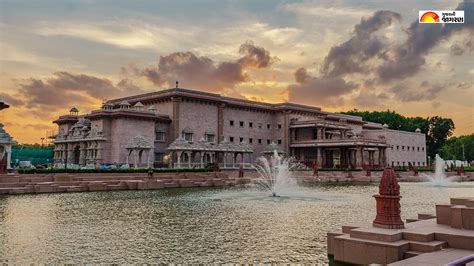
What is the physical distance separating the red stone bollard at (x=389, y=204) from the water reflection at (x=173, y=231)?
62.4 inches

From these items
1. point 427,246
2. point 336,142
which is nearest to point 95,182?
point 427,246

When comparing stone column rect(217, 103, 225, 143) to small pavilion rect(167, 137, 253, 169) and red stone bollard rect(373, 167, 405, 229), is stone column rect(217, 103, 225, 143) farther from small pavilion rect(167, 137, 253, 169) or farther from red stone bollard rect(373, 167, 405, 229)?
red stone bollard rect(373, 167, 405, 229)

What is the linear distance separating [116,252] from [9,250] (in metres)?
2.65

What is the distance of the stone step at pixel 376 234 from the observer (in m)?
8.18

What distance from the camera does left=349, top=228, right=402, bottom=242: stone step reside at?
818 cm

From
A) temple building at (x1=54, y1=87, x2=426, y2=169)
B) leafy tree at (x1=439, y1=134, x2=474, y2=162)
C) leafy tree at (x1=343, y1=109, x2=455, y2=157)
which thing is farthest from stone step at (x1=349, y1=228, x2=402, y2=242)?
leafy tree at (x1=439, y1=134, x2=474, y2=162)

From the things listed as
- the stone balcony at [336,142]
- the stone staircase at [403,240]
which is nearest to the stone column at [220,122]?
the stone balcony at [336,142]

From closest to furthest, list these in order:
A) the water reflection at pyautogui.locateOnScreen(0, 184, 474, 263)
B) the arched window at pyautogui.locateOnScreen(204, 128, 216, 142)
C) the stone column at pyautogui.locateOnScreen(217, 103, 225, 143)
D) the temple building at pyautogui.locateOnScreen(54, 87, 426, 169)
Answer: the water reflection at pyautogui.locateOnScreen(0, 184, 474, 263)
the temple building at pyautogui.locateOnScreen(54, 87, 426, 169)
the arched window at pyautogui.locateOnScreen(204, 128, 216, 142)
the stone column at pyautogui.locateOnScreen(217, 103, 225, 143)

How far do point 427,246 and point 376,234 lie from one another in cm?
95

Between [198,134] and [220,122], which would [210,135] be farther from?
[220,122]

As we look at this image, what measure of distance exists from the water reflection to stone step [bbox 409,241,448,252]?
1910 mm

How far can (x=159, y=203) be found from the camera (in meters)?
20.6

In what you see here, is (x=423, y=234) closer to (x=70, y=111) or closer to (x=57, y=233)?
(x=57, y=233)

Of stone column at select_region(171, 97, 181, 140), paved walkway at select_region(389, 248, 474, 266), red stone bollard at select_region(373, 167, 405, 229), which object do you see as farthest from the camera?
stone column at select_region(171, 97, 181, 140)
